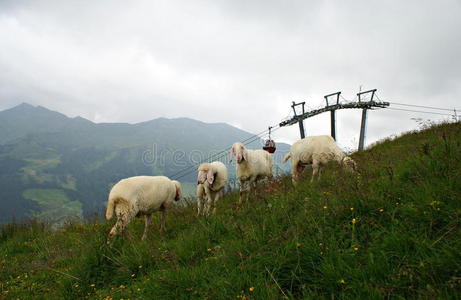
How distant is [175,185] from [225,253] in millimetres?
5722

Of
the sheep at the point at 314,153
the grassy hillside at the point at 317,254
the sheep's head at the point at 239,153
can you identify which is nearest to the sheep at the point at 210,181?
the sheep's head at the point at 239,153

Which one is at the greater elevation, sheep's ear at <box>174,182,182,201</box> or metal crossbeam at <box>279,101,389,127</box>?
metal crossbeam at <box>279,101,389,127</box>

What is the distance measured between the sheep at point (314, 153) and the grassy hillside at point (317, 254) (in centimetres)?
431

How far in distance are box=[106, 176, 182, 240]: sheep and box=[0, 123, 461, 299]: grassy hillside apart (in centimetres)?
163

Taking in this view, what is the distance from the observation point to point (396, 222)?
2510 mm

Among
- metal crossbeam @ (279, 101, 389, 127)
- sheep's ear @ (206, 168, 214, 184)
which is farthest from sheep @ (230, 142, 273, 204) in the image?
metal crossbeam @ (279, 101, 389, 127)

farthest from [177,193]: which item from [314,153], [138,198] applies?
[314,153]

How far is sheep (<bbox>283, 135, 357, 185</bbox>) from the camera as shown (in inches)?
335

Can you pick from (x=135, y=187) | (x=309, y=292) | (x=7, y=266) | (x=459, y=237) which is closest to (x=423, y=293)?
(x=459, y=237)

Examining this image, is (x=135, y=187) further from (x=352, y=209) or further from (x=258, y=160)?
(x=352, y=209)

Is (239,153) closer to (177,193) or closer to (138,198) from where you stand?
(177,193)

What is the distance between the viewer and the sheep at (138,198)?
20.4 ft

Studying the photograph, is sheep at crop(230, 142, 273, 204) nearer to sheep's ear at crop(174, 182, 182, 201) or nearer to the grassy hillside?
sheep's ear at crop(174, 182, 182, 201)

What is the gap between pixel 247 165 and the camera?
890cm
